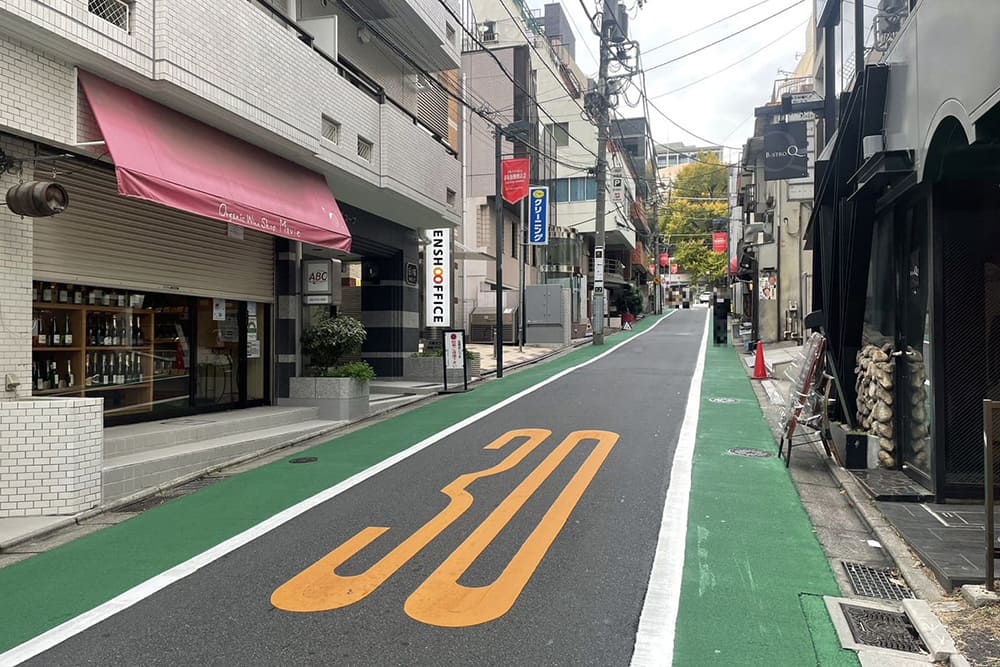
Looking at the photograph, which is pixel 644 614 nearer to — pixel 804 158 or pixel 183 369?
pixel 183 369

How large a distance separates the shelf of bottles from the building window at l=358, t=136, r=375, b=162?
5.01 meters

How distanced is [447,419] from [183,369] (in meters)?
4.41

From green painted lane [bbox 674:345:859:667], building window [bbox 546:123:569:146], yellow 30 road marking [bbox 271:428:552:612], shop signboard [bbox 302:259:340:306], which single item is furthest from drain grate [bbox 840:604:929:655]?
building window [bbox 546:123:569:146]

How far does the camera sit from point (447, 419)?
482 inches

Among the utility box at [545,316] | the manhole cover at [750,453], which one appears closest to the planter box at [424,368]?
the manhole cover at [750,453]

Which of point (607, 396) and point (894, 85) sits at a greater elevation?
point (894, 85)

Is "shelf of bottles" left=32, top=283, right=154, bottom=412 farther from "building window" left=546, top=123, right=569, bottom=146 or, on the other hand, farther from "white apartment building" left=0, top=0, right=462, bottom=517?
"building window" left=546, top=123, right=569, bottom=146

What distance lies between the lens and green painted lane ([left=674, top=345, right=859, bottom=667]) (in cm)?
401

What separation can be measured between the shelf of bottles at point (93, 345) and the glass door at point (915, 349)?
10056mm

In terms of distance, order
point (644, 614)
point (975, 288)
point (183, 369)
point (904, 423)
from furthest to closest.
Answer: point (183, 369) → point (904, 423) → point (975, 288) → point (644, 614)

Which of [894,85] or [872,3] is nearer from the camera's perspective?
[894,85]

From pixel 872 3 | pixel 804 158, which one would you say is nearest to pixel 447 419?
pixel 872 3

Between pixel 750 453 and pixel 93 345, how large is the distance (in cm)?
901

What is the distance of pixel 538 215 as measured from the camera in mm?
28547
